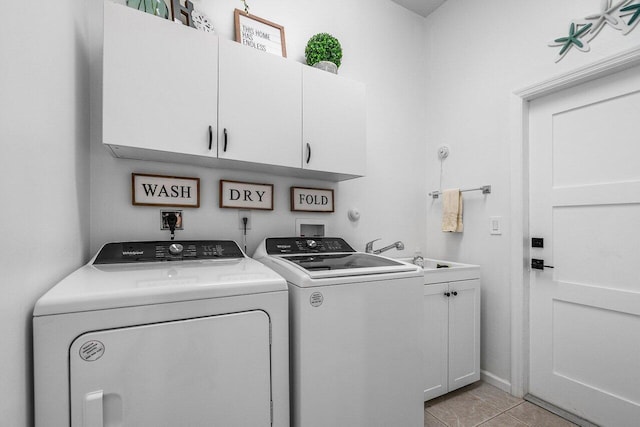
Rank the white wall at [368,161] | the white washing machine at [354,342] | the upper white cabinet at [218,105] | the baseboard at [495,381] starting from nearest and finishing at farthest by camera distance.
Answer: the white washing machine at [354,342]
the upper white cabinet at [218,105]
the white wall at [368,161]
the baseboard at [495,381]

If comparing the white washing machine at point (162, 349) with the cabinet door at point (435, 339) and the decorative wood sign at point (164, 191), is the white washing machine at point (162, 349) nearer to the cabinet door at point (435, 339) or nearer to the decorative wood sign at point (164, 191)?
the decorative wood sign at point (164, 191)

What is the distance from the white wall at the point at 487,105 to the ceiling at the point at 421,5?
0.25 ft

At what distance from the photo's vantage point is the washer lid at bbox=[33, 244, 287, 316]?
0.86 metres

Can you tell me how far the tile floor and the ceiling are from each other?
3205mm

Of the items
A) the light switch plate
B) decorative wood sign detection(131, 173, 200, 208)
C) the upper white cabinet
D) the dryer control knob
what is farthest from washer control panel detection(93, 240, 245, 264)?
the light switch plate

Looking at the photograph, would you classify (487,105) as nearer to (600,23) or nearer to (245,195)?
(600,23)

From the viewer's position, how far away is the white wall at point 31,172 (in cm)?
70

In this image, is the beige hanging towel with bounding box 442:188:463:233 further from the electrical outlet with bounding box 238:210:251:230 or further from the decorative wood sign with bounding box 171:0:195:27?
the decorative wood sign with bounding box 171:0:195:27

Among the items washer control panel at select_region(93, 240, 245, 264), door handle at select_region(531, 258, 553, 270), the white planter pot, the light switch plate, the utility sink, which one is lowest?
the utility sink

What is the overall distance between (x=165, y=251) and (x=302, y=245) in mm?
795

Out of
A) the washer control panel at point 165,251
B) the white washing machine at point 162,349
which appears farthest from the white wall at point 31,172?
the washer control panel at point 165,251

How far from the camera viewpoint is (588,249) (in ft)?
5.84

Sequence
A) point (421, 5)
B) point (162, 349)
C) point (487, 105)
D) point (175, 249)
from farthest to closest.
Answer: point (421, 5) → point (487, 105) → point (175, 249) → point (162, 349)

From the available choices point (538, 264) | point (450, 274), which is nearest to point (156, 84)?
point (450, 274)
